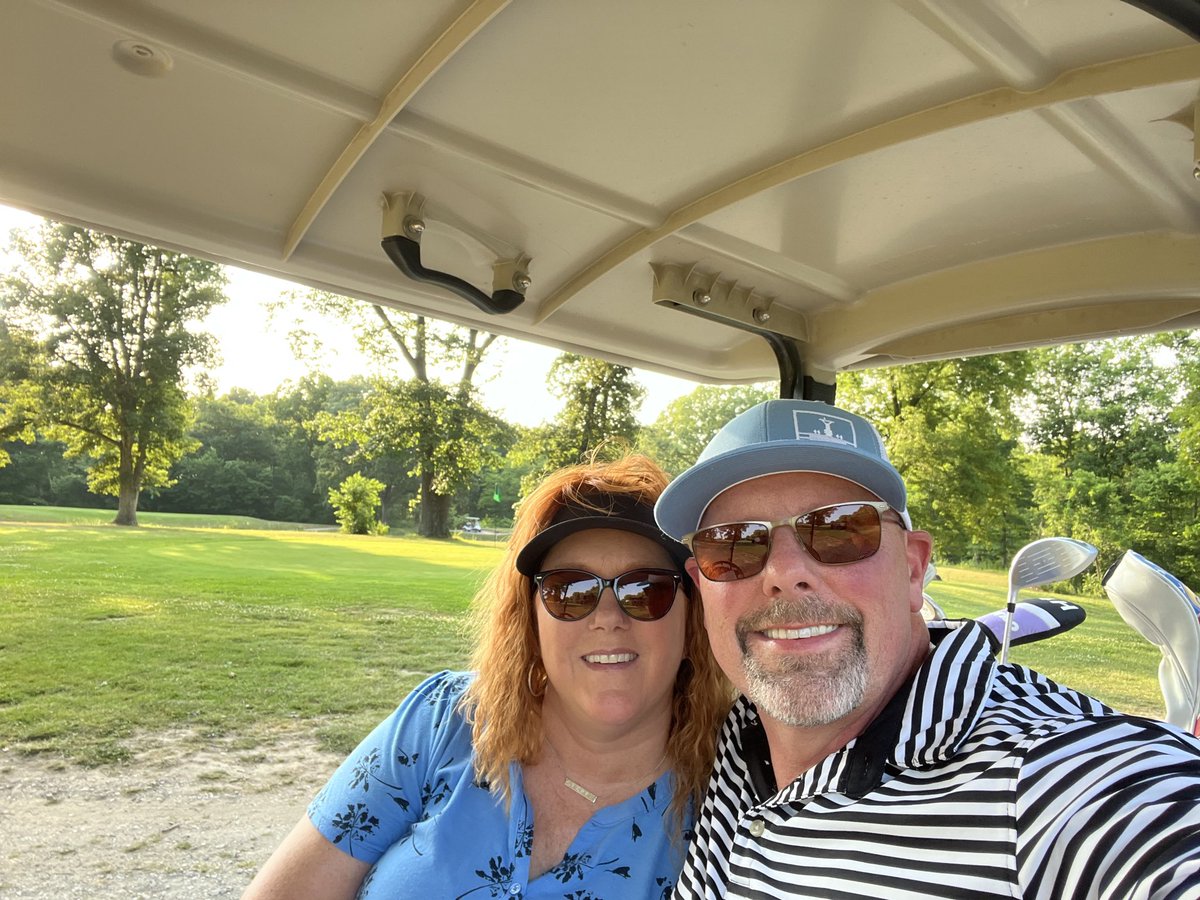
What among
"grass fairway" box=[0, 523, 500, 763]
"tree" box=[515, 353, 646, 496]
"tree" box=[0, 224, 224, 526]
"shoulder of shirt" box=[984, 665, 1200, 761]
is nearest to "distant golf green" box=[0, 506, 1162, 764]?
"grass fairway" box=[0, 523, 500, 763]

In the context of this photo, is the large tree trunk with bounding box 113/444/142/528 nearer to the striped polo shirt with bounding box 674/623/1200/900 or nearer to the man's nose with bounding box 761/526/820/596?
the man's nose with bounding box 761/526/820/596

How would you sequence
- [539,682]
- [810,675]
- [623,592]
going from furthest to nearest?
[539,682] → [623,592] → [810,675]

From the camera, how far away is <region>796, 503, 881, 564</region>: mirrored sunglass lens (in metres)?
1.41

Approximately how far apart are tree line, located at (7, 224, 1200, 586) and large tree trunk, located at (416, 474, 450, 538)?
0.06 m

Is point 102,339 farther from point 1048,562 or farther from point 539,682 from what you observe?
point 1048,562

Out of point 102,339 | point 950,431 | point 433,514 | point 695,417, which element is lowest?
point 433,514

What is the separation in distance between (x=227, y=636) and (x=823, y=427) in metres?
13.0

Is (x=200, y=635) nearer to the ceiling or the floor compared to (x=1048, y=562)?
nearer to the floor

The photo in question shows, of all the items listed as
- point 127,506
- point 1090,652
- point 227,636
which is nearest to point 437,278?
point 227,636

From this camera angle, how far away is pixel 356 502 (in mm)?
23812

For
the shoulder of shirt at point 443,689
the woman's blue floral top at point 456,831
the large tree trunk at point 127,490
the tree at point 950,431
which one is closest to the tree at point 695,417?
the tree at point 950,431

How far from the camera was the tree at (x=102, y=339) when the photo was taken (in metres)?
15.5

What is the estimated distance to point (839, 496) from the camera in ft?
4.90

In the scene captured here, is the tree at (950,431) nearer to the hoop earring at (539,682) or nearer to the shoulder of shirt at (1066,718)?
the hoop earring at (539,682)
